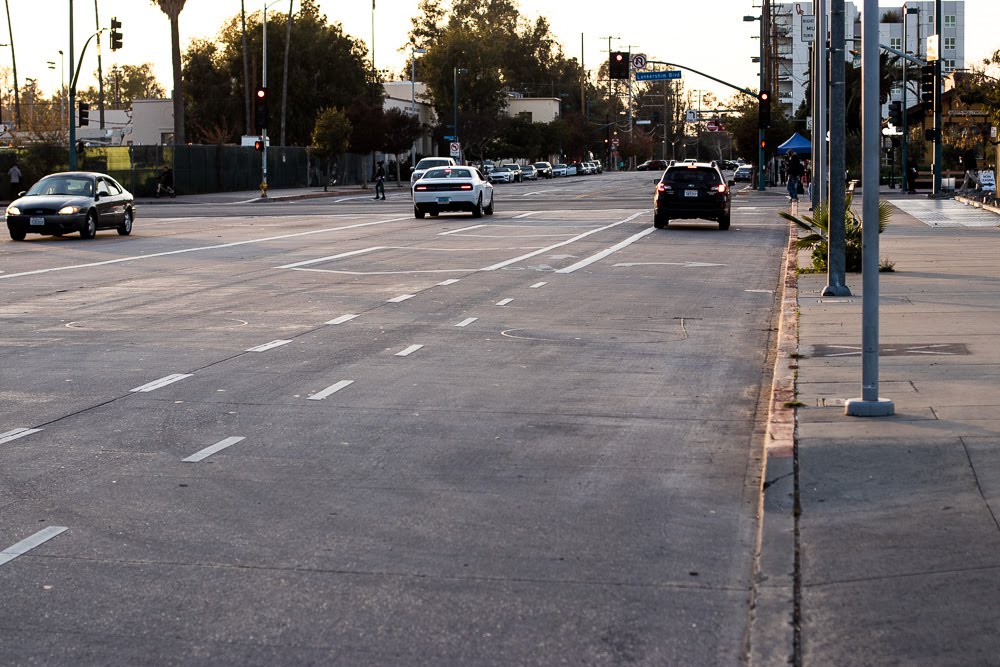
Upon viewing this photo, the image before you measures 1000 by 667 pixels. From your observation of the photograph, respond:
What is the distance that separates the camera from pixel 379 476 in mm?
7684

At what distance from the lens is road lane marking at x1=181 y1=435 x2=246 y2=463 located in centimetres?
809

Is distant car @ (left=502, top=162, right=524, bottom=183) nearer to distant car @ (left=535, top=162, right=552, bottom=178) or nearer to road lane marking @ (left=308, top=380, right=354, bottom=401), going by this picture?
distant car @ (left=535, top=162, right=552, bottom=178)

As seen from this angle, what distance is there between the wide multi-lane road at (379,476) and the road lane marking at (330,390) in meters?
0.04

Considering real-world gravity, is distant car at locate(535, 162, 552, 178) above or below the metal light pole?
above

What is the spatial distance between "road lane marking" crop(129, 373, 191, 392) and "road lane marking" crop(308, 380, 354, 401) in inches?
51.0

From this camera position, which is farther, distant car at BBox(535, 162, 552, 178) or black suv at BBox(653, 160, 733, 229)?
distant car at BBox(535, 162, 552, 178)

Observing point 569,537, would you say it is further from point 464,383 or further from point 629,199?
point 629,199

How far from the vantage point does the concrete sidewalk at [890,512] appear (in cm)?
498

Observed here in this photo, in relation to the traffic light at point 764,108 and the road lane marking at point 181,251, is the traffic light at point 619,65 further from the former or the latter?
the road lane marking at point 181,251

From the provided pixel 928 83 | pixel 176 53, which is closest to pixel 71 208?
pixel 928 83

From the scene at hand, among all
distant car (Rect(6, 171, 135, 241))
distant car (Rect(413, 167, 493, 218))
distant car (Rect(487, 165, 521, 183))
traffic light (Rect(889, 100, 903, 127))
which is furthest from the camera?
distant car (Rect(487, 165, 521, 183))

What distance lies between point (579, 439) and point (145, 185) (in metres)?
58.3

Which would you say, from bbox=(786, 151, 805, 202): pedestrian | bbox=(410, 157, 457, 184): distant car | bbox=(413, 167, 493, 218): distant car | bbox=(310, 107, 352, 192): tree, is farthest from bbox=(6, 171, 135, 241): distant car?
bbox=(310, 107, 352, 192): tree

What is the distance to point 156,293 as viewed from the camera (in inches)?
707
